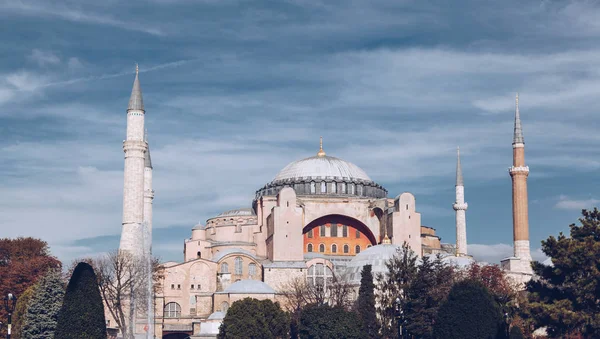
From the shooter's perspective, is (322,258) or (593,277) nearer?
(593,277)

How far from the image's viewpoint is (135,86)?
45875 mm

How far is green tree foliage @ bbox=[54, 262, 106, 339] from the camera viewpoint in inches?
1006

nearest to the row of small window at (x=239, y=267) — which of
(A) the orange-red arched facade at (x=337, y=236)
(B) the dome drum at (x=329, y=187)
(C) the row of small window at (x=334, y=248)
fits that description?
(A) the orange-red arched facade at (x=337, y=236)

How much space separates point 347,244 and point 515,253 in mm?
9085

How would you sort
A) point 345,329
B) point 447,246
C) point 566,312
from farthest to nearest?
1. point 447,246
2. point 345,329
3. point 566,312

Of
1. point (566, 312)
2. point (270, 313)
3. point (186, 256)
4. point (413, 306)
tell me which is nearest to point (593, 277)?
point (566, 312)

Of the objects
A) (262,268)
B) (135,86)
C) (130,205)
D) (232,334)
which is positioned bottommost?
(232,334)

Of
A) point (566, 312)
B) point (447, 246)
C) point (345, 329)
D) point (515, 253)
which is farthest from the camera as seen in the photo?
point (447, 246)

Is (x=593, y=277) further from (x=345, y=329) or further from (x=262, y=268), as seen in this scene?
(x=262, y=268)

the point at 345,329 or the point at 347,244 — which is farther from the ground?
the point at 347,244

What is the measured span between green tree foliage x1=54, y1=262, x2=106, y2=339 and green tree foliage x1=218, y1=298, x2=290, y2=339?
10.1 metres

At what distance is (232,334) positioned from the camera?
117 ft

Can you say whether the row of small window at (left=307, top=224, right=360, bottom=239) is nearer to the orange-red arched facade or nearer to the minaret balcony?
the orange-red arched facade

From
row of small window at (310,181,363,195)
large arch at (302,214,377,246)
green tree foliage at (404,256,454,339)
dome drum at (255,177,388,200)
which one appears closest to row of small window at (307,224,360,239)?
large arch at (302,214,377,246)
